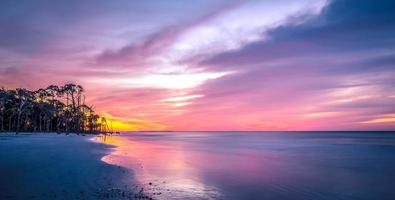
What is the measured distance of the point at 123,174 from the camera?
21.1 meters

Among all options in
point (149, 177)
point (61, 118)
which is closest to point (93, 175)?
point (149, 177)

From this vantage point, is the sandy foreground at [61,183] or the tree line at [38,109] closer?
the sandy foreground at [61,183]

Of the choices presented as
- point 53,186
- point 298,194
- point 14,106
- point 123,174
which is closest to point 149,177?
point 123,174

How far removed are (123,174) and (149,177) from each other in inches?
66.7

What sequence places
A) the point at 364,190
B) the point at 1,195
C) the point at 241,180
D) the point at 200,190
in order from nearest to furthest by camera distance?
the point at 1,195, the point at 200,190, the point at 364,190, the point at 241,180

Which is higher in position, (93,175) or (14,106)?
(14,106)

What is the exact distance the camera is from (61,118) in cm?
12531

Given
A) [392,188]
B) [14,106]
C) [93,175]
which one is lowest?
[392,188]

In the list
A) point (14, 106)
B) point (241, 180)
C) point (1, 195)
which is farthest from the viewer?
point (14, 106)

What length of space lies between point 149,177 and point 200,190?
4971mm

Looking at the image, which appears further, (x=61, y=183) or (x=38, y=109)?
(x=38, y=109)

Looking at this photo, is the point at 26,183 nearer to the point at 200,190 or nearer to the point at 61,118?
the point at 200,190

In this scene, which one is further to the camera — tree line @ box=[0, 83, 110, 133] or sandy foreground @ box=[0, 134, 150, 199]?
tree line @ box=[0, 83, 110, 133]

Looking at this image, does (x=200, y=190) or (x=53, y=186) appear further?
(x=200, y=190)
